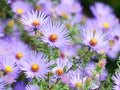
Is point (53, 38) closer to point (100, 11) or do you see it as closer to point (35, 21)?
point (35, 21)

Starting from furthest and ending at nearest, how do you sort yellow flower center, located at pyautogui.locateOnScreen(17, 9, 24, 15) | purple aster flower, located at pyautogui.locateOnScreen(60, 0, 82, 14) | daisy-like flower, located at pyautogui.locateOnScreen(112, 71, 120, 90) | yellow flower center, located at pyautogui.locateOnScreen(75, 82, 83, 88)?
1. purple aster flower, located at pyautogui.locateOnScreen(60, 0, 82, 14)
2. yellow flower center, located at pyautogui.locateOnScreen(17, 9, 24, 15)
3. yellow flower center, located at pyautogui.locateOnScreen(75, 82, 83, 88)
4. daisy-like flower, located at pyautogui.locateOnScreen(112, 71, 120, 90)

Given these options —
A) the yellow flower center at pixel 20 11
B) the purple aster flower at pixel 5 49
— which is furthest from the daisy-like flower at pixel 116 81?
the yellow flower center at pixel 20 11

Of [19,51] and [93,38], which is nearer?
[93,38]

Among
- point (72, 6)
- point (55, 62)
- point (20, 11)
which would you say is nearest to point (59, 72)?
point (55, 62)

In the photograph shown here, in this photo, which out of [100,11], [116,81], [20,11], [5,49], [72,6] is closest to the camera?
[116,81]

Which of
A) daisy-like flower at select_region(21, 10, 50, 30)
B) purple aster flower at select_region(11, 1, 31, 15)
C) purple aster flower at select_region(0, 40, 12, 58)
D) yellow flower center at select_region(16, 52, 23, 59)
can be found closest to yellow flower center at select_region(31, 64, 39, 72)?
daisy-like flower at select_region(21, 10, 50, 30)

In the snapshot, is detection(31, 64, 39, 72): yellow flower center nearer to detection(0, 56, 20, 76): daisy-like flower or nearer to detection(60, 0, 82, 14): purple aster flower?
detection(0, 56, 20, 76): daisy-like flower
